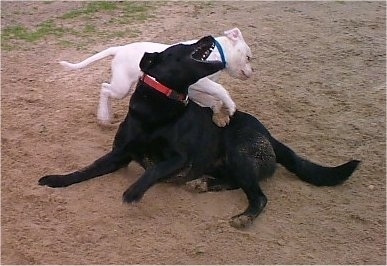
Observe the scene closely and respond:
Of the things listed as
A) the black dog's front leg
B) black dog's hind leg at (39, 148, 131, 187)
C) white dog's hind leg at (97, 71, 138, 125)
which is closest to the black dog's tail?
the black dog's front leg

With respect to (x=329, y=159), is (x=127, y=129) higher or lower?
higher

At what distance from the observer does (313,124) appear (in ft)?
17.1

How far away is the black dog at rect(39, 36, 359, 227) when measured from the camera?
4.14 metres

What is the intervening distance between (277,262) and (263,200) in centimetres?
51

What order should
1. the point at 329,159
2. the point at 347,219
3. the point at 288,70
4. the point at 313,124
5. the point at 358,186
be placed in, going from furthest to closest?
the point at 288,70 → the point at 313,124 → the point at 329,159 → the point at 358,186 → the point at 347,219

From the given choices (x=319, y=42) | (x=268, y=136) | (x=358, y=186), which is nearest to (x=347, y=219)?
(x=358, y=186)

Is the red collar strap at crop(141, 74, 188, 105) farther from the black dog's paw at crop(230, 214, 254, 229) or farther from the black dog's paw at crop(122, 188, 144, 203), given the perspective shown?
the black dog's paw at crop(230, 214, 254, 229)

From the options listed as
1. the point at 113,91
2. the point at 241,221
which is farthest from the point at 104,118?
the point at 241,221

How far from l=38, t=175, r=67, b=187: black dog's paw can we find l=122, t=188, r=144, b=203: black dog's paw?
1.36 feet

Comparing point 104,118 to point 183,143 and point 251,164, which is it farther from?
point 251,164

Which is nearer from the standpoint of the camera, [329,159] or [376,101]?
[329,159]

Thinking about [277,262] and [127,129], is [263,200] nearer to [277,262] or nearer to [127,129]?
[277,262]

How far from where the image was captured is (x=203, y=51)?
432cm

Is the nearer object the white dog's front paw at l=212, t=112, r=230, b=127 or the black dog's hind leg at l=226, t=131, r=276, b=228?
the black dog's hind leg at l=226, t=131, r=276, b=228
